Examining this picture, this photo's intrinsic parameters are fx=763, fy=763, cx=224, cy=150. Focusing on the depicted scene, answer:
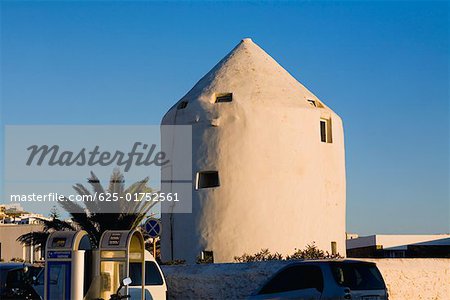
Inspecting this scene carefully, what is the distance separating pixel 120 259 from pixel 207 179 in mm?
16361

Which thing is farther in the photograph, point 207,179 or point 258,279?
point 207,179

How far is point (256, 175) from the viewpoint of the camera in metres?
30.0

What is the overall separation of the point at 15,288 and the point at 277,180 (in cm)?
1335

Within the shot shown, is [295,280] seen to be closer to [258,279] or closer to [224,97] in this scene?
[258,279]

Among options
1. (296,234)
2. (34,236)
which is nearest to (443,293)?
(296,234)

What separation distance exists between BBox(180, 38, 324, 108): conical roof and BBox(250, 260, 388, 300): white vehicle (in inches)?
645

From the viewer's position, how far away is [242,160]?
1188 inches

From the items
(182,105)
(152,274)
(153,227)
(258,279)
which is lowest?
(258,279)

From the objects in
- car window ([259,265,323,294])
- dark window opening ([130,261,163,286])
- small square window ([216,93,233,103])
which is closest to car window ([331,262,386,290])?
car window ([259,265,323,294])

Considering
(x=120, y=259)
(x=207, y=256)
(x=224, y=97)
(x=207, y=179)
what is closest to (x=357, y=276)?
(x=120, y=259)

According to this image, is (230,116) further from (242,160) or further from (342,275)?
(342,275)

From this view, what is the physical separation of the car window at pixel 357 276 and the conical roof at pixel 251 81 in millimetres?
16798

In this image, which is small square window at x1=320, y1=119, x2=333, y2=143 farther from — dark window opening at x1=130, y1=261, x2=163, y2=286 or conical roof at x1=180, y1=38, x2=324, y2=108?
dark window opening at x1=130, y1=261, x2=163, y2=286

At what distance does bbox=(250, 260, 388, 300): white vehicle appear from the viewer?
14.1m
